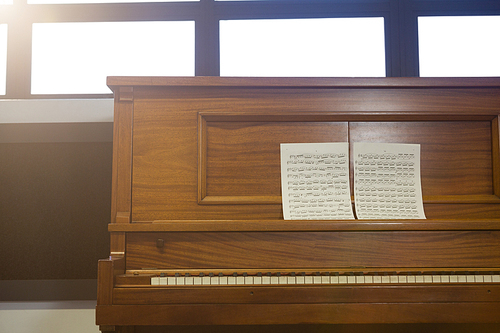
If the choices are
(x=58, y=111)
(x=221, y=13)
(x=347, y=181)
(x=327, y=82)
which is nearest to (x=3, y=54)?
(x=58, y=111)

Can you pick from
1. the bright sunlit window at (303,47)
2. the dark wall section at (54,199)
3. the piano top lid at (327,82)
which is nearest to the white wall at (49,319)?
the dark wall section at (54,199)

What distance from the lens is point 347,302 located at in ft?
4.25

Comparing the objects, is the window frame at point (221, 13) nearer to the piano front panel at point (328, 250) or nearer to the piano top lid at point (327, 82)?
the piano top lid at point (327, 82)

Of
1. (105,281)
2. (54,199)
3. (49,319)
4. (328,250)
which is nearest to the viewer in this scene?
(105,281)

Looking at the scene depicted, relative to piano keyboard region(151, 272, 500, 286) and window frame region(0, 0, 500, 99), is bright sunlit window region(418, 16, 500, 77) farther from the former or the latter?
piano keyboard region(151, 272, 500, 286)

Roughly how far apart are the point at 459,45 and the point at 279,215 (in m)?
1.91

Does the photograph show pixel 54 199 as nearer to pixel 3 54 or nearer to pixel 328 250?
pixel 3 54

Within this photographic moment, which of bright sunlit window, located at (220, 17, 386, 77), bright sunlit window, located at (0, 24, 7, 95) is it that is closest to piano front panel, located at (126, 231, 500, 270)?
bright sunlit window, located at (220, 17, 386, 77)

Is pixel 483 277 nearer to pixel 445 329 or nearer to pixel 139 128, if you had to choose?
pixel 445 329

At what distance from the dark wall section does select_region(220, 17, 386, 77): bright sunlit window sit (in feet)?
3.22

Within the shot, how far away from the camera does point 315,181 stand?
1.50 meters

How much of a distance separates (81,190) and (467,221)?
186cm

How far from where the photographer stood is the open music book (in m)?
1.47

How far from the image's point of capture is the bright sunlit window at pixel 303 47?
8.24 ft
